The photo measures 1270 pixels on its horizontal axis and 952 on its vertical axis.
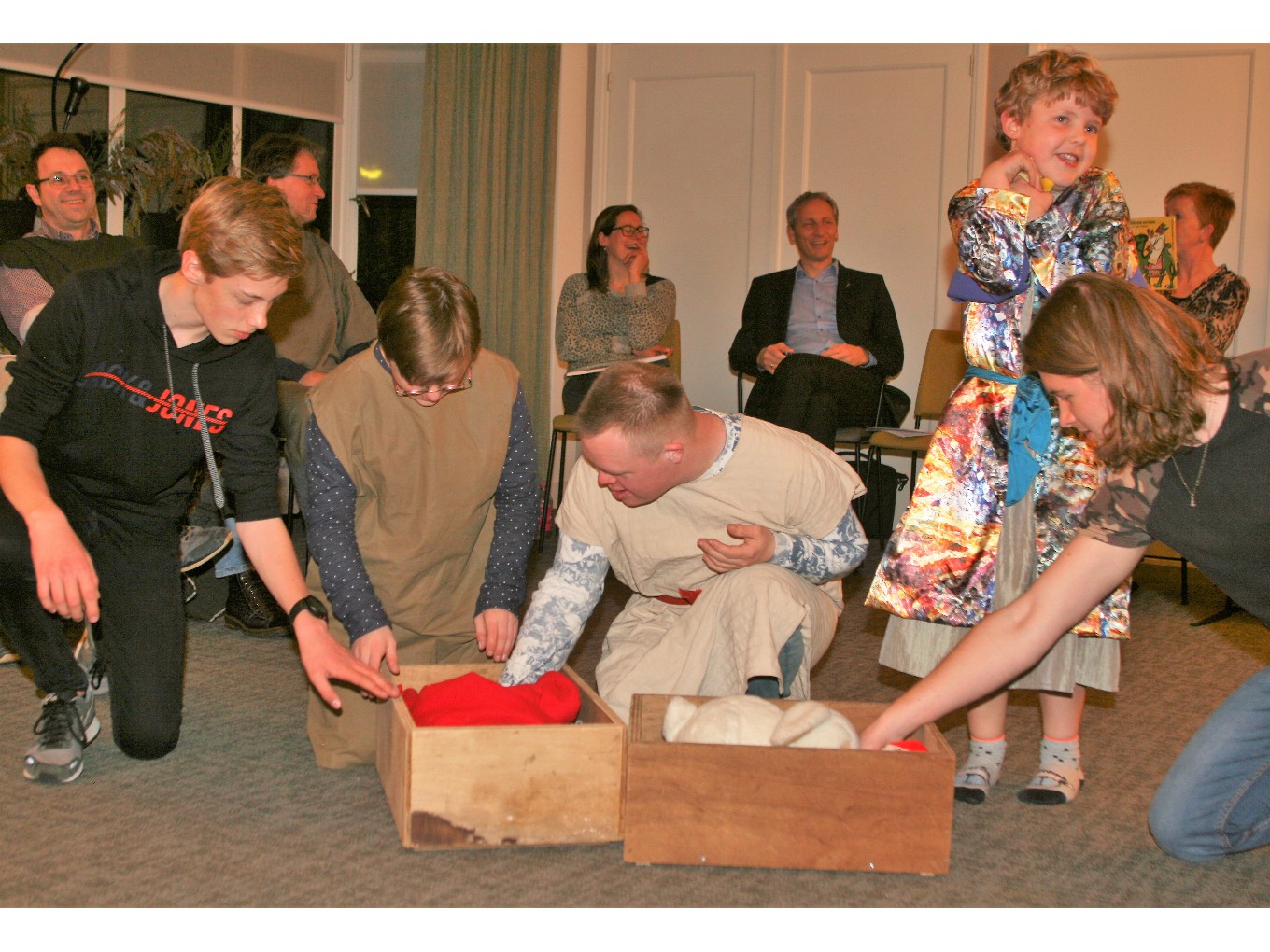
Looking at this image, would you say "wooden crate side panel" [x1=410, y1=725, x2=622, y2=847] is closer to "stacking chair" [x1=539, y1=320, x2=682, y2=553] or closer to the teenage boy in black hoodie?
the teenage boy in black hoodie

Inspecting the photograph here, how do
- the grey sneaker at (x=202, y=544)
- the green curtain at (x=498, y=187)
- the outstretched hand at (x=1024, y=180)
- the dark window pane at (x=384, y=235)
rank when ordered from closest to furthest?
the outstretched hand at (x=1024, y=180)
the grey sneaker at (x=202, y=544)
the green curtain at (x=498, y=187)
the dark window pane at (x=384, y=235)

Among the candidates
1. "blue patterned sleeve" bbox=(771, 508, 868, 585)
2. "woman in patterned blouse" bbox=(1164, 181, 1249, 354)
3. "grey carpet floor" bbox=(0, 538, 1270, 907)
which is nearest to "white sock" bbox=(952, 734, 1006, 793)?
"grey carpet floor" bbox=(0, 538, 1270, 907)

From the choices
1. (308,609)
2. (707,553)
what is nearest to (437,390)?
(308,609)

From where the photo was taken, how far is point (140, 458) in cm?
231

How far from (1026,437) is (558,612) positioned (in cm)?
89

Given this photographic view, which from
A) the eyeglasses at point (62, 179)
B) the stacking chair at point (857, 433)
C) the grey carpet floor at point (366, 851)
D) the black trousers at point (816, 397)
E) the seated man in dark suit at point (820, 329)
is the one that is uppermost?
the eyeglasses at point (62, 179)

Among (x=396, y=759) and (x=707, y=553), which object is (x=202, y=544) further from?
(x=707, y=553)

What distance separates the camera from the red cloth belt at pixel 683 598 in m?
2.36

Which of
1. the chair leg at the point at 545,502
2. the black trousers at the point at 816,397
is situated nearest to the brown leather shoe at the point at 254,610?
the chair leg at the point at 545,502

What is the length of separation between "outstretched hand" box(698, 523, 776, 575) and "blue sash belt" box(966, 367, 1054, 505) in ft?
1.48

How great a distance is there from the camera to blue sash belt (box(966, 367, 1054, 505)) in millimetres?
2121

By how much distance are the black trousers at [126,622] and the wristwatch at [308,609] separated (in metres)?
0.45

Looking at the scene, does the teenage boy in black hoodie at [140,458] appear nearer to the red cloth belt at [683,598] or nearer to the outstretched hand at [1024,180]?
the red cloth belt at [683,598]

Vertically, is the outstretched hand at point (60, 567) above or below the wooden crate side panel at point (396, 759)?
above
